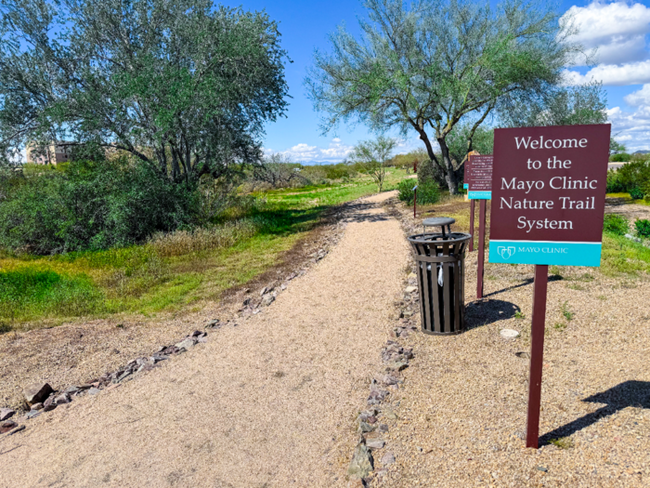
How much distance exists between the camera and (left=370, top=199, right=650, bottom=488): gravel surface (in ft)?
9.59

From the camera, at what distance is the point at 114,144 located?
14.7 meters

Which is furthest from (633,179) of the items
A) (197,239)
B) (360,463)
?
(360,463)

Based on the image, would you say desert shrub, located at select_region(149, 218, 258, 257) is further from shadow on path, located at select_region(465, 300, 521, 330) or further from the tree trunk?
the tree trunk

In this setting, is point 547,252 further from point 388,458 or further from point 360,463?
point 360,463

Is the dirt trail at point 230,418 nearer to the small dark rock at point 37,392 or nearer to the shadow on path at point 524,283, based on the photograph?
the small dark rock at point 37,392

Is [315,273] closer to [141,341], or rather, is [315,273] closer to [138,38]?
[141,341]

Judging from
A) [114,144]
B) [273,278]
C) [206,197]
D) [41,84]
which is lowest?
[273,278]

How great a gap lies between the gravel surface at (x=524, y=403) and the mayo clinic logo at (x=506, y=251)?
1330 millimetres

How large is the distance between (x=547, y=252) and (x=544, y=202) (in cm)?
33

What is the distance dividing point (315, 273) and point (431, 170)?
16.7 meters

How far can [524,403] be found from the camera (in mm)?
3691

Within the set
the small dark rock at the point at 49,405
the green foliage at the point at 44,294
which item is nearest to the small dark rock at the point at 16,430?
the small dark rock at the point at 49,405

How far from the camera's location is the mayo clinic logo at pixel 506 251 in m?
3.07

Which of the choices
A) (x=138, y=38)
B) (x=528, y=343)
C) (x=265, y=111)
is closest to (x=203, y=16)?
(x=138, y=38)
